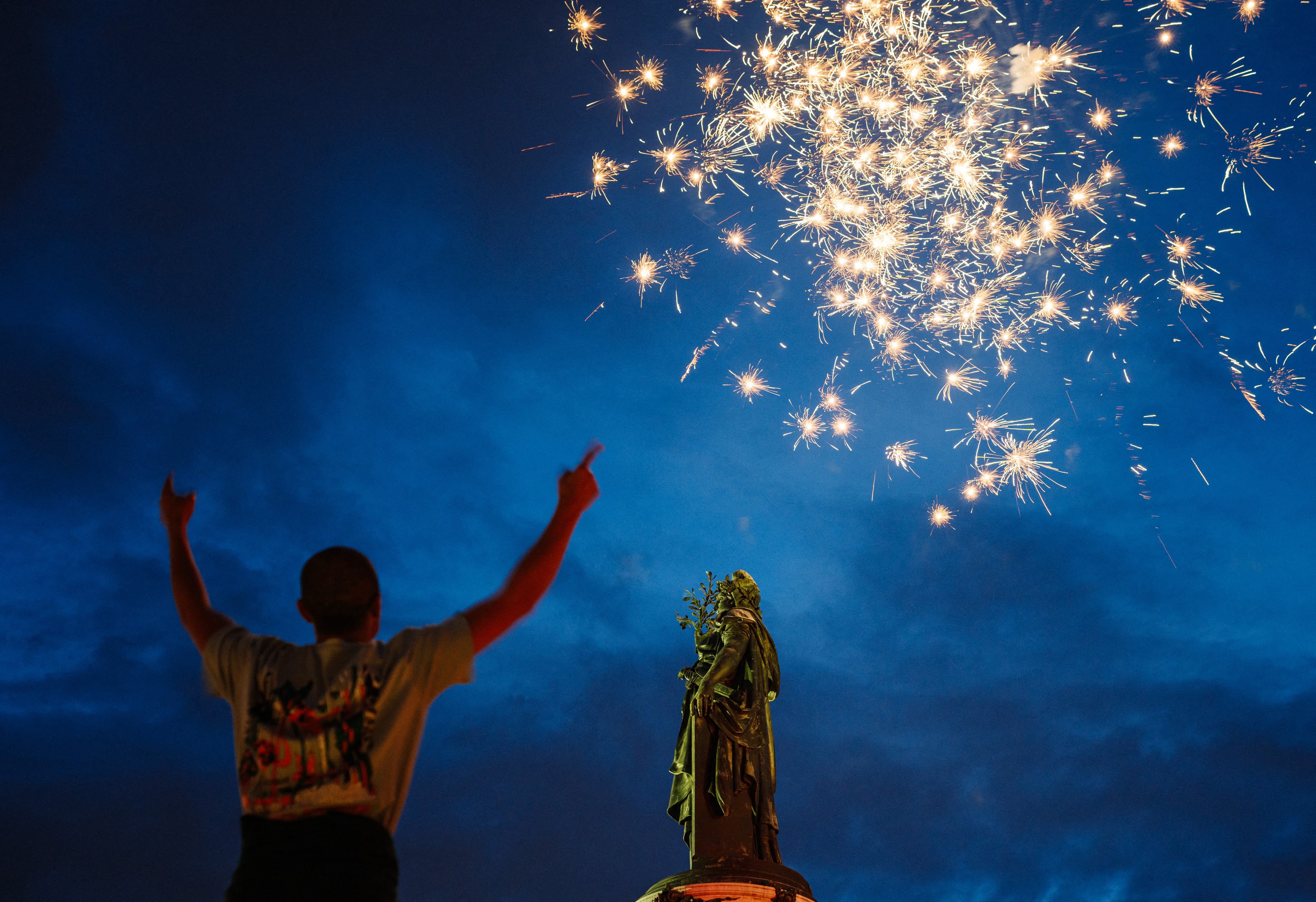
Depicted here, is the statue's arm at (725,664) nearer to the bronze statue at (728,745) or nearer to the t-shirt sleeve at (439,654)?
the bronze statue at (728,745)

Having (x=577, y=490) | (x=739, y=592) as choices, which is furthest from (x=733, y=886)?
(x=577, y=490)

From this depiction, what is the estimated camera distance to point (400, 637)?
2.63 m

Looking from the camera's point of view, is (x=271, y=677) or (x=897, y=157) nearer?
(x=271, y=677)

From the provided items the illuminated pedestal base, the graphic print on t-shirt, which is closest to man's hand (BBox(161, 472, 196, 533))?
the graphic print on t-shirt

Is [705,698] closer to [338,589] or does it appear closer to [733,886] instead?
[733,886]

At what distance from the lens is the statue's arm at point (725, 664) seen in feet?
32.6

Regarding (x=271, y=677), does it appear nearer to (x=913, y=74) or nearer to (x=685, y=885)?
(x=685, y=885)

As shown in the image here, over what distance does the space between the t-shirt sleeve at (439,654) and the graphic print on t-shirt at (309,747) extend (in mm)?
116

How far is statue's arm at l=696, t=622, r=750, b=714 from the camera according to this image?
9938 millimetres

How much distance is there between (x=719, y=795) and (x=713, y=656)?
1.62 metres

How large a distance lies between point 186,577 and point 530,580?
133cm

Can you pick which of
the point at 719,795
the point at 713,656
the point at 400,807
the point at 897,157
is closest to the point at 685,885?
the point at 719,795

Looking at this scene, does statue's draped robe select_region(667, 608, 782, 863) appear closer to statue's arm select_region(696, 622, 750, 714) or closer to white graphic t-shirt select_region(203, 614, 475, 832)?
statue's arm select_region(696, 622, 750, 714)

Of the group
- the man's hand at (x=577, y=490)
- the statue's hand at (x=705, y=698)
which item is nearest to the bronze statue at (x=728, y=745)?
the statue's hand at (x=705, y=698)
